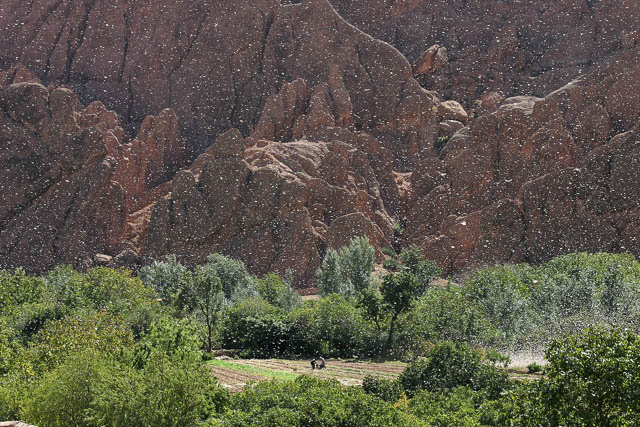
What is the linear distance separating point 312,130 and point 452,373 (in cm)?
→ 4311

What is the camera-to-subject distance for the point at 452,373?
15.8 m

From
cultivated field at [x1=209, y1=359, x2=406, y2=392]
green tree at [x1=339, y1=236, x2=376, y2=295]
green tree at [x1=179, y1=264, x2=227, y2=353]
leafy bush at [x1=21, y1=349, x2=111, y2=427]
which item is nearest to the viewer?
leafy bush at [x1=21, y1=349, x2=111, y2=427]

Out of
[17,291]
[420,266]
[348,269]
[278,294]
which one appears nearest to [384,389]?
[17,291]

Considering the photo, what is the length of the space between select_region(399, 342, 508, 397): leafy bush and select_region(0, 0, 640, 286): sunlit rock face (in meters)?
30.6

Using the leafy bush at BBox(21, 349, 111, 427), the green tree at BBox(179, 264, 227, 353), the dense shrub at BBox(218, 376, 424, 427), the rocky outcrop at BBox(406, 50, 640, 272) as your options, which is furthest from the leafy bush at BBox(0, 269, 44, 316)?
the rocky outcrop at BBox(406, 50, 640, 272)

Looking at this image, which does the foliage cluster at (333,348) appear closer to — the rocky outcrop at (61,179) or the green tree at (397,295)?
the green tree at (397,295)

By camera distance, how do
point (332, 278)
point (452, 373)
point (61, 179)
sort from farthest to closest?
point (61, 179) < point (332, 278) < point (452, 373)

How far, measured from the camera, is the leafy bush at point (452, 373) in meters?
15.2

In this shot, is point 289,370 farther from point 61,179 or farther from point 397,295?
point 61,179

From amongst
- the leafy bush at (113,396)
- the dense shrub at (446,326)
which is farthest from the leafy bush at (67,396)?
the dense shrub at (446,326)

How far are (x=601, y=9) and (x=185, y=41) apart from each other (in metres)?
43.5

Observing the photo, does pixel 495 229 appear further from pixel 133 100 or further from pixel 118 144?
pixel 133 100

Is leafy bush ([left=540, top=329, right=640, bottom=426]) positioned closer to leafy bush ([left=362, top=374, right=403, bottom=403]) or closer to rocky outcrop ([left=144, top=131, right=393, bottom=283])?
leafy bush ([left=362, top=374, right=403, bottom=403])

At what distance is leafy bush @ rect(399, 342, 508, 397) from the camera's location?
1523 centimetres
